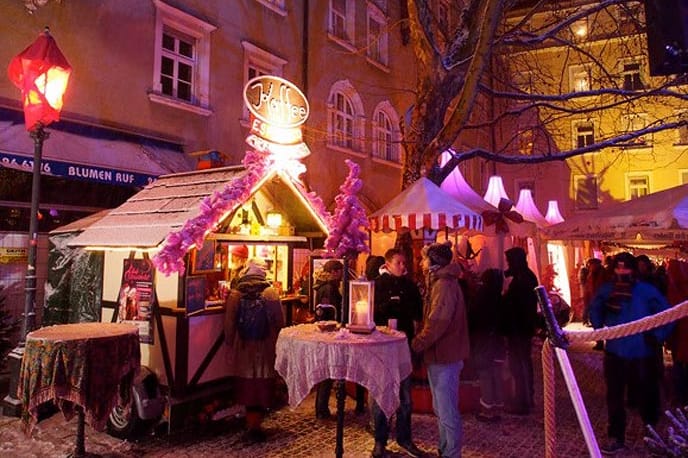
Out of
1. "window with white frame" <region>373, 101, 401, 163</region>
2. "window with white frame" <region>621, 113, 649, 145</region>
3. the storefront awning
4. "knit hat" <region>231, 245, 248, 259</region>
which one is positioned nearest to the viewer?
the storefront awning

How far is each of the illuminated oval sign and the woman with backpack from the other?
206 cm

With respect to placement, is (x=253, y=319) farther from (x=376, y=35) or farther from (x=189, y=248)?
(x=376, y=35)

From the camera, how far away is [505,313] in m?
6.23

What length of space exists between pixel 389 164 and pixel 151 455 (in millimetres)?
12870

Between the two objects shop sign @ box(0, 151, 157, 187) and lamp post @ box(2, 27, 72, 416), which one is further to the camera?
shop sign @ box(0, 151, 157, 187)

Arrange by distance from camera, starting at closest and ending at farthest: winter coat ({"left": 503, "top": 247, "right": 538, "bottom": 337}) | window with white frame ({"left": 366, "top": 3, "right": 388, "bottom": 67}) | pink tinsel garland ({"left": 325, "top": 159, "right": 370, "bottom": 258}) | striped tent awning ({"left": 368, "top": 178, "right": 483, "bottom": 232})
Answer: pink tinsel garland ({"left": 325, "top": 159, "right": 370, "bottom": 258}), winter coat ({"left": 503, "top": 247, "right": 538, "bottom": 337}), striped tent awning ({"left": 368, "top": 178, "right": 483, "bottom": 232}), window with white frame ({"left": 366, "top": 3, "right": 388, "bottom": 67})

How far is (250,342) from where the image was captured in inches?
215

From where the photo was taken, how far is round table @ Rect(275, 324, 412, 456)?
411cm

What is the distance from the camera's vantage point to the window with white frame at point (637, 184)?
23.4 metres

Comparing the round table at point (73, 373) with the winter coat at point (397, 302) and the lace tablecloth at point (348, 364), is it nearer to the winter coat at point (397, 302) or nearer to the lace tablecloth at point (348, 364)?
the lace tablecloth at point (348, 364)

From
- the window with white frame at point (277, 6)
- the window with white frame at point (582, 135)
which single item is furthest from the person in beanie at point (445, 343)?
the window with white frame at point (582, 135)

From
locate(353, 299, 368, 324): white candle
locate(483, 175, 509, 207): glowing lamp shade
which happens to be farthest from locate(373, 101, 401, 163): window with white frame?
locate(353, 299, 368, 324): white candle

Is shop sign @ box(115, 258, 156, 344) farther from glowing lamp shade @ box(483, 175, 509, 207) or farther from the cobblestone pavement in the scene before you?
glowing lamp shade @ box(483, 175, 509, 207)

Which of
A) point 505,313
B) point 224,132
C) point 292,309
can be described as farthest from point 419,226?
point 224,132
